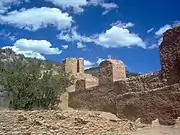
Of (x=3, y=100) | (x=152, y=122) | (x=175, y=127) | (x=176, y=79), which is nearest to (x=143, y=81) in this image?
(x=176, y=79)

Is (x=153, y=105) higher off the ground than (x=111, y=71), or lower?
lower

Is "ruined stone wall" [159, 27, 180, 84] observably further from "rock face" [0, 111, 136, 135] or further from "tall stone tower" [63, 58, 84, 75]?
"tall stone tower" [63, 58, 84, 75]

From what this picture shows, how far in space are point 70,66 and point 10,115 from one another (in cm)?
1471

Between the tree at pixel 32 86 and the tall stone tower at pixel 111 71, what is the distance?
3061 mm

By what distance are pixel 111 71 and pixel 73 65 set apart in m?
7.46

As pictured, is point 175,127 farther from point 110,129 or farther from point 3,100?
point 3,100

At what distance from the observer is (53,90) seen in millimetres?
23578

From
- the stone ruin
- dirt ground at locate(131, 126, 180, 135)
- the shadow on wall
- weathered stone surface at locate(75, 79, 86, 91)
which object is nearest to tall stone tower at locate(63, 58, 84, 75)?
weathered stone surface at locate(75, 79, 86, 91)

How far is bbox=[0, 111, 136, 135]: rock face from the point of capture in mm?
14828

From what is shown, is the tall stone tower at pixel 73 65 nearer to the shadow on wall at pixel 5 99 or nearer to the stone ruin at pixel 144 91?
the stone ruin at pixel 144 91

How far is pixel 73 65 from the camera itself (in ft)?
101

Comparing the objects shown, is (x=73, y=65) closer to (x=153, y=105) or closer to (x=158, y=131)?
(x=153, y=105)

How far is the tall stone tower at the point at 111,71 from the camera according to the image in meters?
23.8

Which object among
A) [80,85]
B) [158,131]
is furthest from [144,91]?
[80,85]
